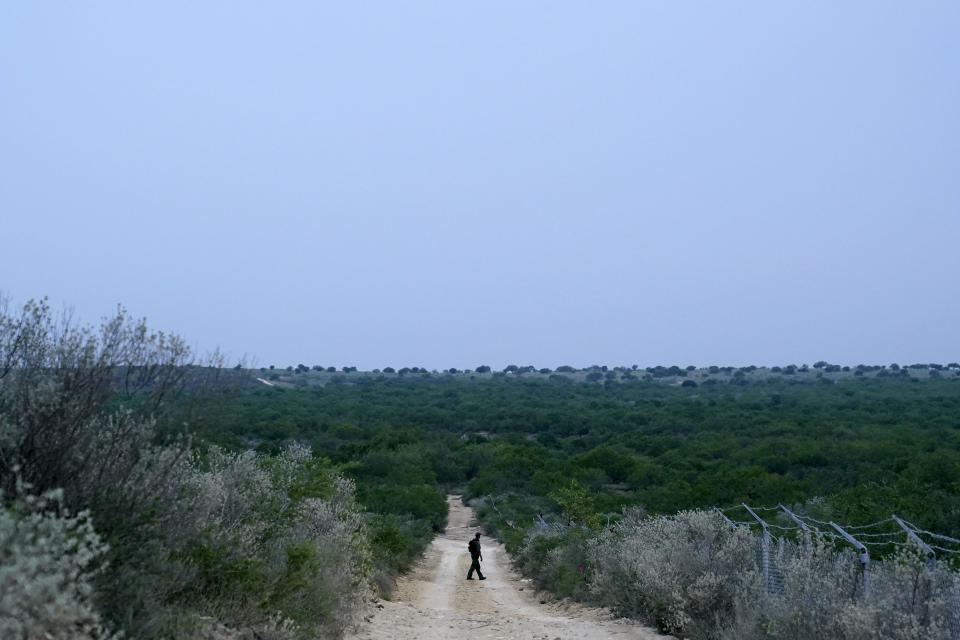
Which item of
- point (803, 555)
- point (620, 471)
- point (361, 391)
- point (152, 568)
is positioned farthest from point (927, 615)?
point (361, 391)

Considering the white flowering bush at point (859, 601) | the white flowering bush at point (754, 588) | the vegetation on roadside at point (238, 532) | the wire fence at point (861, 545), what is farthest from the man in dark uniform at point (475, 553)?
the white flowering bush at point (859, 601)

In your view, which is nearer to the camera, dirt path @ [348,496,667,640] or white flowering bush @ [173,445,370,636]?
white flowering bush @ [173,445,370,636]

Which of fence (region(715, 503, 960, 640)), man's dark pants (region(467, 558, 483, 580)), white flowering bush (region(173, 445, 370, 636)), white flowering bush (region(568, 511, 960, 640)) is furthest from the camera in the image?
man's dark pants (region(467, 558, 483, 580))

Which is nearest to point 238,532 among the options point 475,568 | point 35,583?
point 35,583

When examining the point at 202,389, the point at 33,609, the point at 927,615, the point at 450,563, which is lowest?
the point at 450,563

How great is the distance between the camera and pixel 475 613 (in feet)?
53.1

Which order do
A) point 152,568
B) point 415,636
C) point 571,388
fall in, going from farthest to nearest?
1. point 571,388
2. point 415,636
3. point 152,568

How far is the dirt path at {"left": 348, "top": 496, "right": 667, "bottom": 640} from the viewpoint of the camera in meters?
13.2

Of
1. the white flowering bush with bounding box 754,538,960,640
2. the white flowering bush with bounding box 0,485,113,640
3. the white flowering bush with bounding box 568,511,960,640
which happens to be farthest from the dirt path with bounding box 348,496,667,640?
the white flowering bush with bounding box 0,485,113,640

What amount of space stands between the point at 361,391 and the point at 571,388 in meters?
30.2

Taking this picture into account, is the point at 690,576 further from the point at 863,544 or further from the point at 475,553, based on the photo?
the point at 475,553

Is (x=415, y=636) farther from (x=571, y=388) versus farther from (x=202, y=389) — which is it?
(x=571, y=388)

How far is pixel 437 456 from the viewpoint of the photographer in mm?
53406

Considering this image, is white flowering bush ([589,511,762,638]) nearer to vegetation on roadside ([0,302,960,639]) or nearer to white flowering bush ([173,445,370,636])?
vegetation on roadside ([0,302,960,639])
